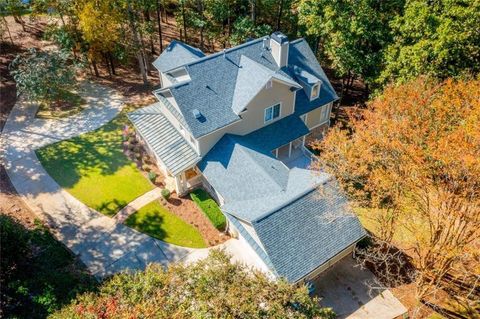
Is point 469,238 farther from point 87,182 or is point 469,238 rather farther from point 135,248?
point 87,182

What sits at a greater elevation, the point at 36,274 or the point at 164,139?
the point at 164,139

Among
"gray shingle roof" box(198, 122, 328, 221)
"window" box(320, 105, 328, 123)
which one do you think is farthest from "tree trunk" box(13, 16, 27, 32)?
"window" box(320, 105, 328, 123)

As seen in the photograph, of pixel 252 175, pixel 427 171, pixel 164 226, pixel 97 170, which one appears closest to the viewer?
pixel 427 171

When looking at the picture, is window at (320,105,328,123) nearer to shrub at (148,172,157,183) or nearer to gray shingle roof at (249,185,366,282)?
gray shingle roof at (249,185,366,282)

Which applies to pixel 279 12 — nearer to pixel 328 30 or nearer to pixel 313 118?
pixel 328 30

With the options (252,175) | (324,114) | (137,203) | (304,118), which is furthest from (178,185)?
(324,114)

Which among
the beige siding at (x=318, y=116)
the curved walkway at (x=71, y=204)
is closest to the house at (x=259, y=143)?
the beige siding at (x=318, y=116)

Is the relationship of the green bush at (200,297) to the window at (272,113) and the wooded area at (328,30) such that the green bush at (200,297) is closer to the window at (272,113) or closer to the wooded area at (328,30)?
the window at (272,113)
